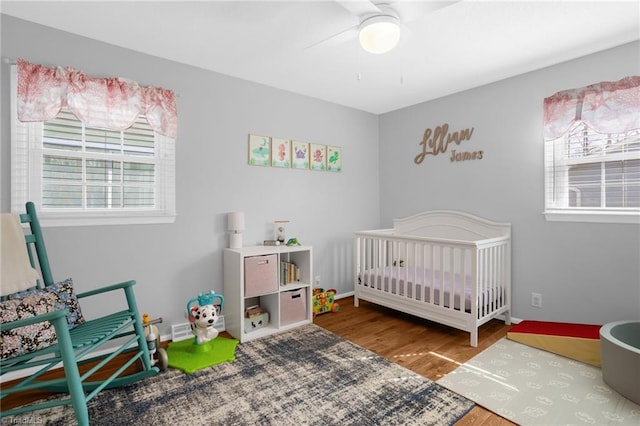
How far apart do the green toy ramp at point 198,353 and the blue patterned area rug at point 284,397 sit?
61mm

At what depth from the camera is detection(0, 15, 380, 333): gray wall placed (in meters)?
2.17

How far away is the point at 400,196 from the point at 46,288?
3.30m

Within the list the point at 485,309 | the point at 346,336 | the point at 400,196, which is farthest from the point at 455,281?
the point at 400,196

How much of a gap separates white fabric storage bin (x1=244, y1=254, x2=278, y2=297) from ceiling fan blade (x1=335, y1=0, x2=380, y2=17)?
6.11ft

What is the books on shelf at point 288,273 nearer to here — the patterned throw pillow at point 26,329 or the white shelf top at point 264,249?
the white shelf top at point 264,249

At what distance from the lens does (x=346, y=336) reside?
2.66 meters

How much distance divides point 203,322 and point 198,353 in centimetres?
23

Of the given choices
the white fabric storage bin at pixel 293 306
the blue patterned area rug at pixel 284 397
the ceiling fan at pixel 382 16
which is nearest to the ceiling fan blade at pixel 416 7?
the ceiling fan at pixel 382 16

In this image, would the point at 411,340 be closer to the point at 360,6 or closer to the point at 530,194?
the point at 530,194

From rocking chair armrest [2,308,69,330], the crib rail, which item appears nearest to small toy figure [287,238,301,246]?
the crib rail

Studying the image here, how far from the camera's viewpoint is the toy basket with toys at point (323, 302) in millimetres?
3189

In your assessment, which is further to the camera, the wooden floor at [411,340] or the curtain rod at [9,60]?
the curtain rod at [9,60]

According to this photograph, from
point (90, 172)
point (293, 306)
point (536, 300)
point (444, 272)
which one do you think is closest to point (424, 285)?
point (444, 272)

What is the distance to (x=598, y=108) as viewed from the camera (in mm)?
2340
